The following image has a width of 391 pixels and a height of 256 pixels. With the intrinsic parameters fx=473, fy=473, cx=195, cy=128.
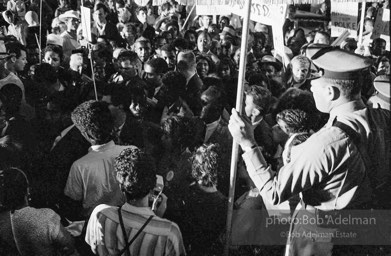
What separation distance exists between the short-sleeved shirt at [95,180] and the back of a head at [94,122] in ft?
0.22

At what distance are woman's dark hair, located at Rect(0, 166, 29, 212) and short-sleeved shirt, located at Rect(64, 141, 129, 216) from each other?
0.60 meters

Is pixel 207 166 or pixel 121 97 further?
pixel 121 97

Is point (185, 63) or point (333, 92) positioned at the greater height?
point (333, 92)

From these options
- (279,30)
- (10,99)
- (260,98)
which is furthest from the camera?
(279,30)

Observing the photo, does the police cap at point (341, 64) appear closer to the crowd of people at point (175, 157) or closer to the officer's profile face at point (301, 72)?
the crowd of people at point (175, 157)

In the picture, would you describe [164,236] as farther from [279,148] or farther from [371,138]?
[279,148]

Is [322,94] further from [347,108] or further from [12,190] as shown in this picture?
[12,190]

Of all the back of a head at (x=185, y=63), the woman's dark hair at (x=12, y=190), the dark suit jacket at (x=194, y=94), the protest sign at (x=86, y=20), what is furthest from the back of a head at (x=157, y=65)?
the woman's dark hair at (x=12, y=190)

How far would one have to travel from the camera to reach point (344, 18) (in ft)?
25.8

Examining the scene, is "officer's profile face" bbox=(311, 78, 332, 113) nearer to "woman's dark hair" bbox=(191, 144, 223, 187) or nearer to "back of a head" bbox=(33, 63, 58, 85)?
"woman's dark hair" bbox=(191, 144, 223, 187)

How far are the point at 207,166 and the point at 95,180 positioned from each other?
762 mm

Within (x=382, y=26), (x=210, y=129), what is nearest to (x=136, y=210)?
(x=210, y=129)

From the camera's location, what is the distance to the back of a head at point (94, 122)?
3.15m

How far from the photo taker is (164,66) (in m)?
5.77
